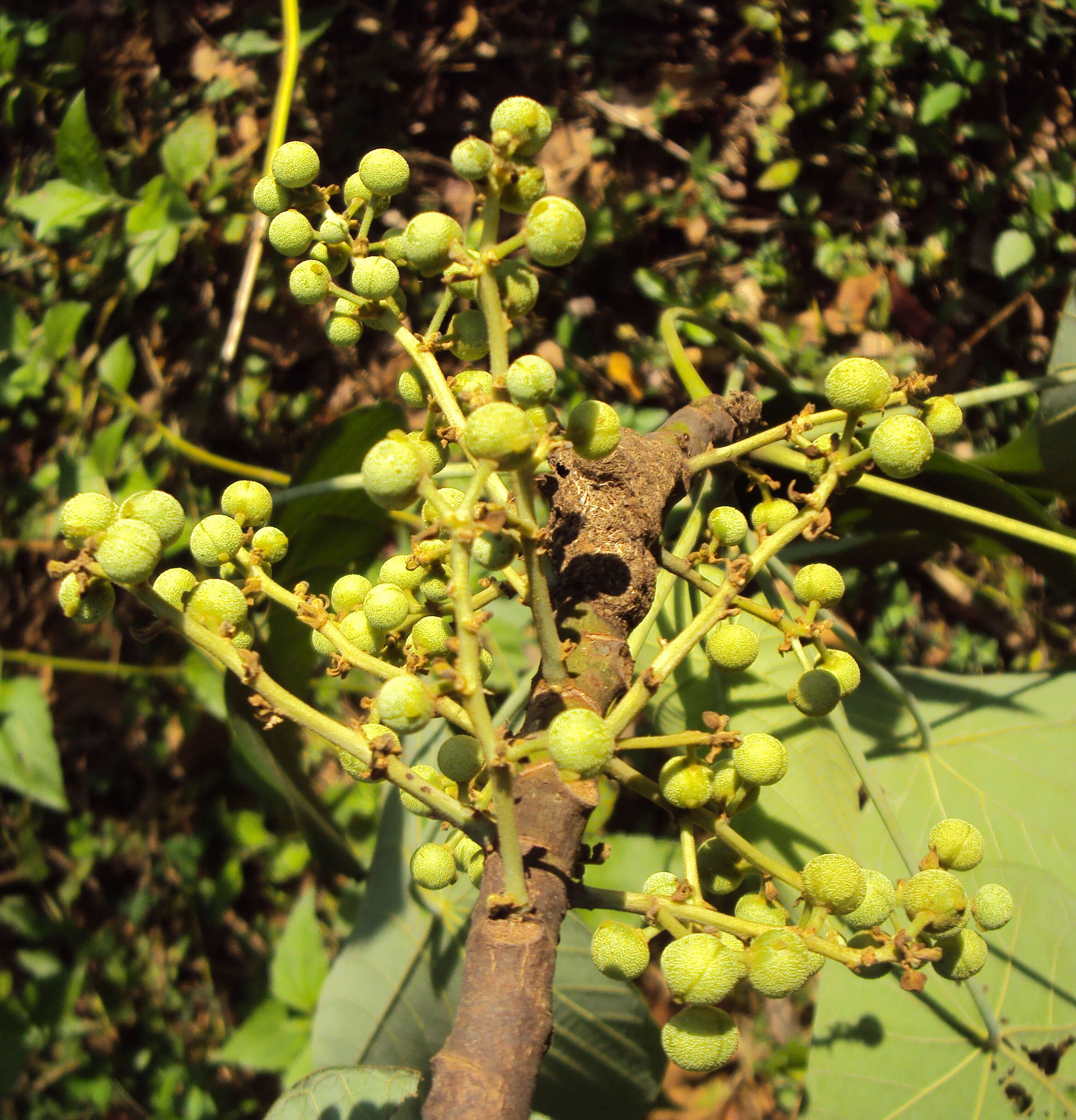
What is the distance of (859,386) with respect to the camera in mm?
973

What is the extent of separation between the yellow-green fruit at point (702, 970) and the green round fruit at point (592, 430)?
435 millimetres

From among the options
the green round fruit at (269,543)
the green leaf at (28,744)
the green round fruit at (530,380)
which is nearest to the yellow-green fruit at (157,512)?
the green round fruit at (269,543)

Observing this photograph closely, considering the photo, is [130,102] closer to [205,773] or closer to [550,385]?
[205,773]

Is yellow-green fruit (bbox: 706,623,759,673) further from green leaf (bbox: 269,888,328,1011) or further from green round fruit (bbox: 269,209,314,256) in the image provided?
green leaf (bbox: 269,888,328,1011)

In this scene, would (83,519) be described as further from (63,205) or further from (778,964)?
(63,205)

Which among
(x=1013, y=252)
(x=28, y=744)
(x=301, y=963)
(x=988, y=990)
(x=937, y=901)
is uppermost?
(x=1013, y=252)

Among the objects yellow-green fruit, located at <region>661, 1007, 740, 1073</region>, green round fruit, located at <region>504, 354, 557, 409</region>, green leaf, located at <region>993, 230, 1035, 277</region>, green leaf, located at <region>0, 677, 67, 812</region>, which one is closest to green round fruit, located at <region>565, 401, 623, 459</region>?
green round fruit, located at <region>504, 354, 557, 409</region>

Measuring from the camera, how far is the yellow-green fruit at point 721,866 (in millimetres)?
953

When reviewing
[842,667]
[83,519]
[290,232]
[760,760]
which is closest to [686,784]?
[760,760]

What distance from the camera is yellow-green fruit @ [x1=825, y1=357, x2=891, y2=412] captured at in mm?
974

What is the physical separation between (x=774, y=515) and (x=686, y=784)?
14.8 inches

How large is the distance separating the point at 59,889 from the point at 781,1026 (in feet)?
7.78

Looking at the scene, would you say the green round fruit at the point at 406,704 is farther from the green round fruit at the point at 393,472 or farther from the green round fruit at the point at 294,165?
the green round fruit at the point at 294,165

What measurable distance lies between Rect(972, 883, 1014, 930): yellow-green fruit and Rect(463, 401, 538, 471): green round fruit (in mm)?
741
